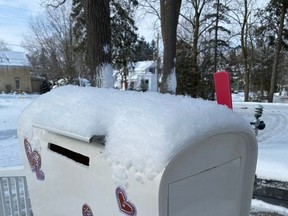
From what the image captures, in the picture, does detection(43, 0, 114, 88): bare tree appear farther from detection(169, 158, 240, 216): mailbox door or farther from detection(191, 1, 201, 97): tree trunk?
detection(191, 1, 201, 97): tree trunk

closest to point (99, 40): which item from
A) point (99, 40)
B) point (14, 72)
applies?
point (99, 40)

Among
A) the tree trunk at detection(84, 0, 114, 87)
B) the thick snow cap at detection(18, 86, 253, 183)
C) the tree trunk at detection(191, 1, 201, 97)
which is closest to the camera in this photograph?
the thick snow cap at detection(18, 86, 253, 183)

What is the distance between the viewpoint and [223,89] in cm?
207

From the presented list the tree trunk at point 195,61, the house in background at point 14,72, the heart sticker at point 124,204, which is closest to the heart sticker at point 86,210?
the heart sticker at point 124,204

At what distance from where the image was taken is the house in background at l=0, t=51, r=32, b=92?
1467 inches

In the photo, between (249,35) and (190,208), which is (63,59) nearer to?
(249,35)

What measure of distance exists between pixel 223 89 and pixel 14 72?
131 ft

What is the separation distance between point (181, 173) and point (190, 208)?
220 mm

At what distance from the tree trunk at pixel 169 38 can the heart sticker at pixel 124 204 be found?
22.4 feet

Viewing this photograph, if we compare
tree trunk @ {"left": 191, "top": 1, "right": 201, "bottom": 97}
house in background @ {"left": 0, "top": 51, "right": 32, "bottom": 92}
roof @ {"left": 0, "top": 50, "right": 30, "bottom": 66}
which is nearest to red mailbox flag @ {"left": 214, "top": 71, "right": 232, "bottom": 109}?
tree trunk @ {"left": 191, "top": 1, "right": 201, "bottom": 97}

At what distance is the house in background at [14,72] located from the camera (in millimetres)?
37250

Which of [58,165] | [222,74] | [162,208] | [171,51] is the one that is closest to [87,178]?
[58,165]

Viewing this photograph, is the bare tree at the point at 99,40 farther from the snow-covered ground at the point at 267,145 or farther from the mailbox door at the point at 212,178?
the mailbox door at the point at 212,178

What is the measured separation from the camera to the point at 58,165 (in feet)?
5.90
